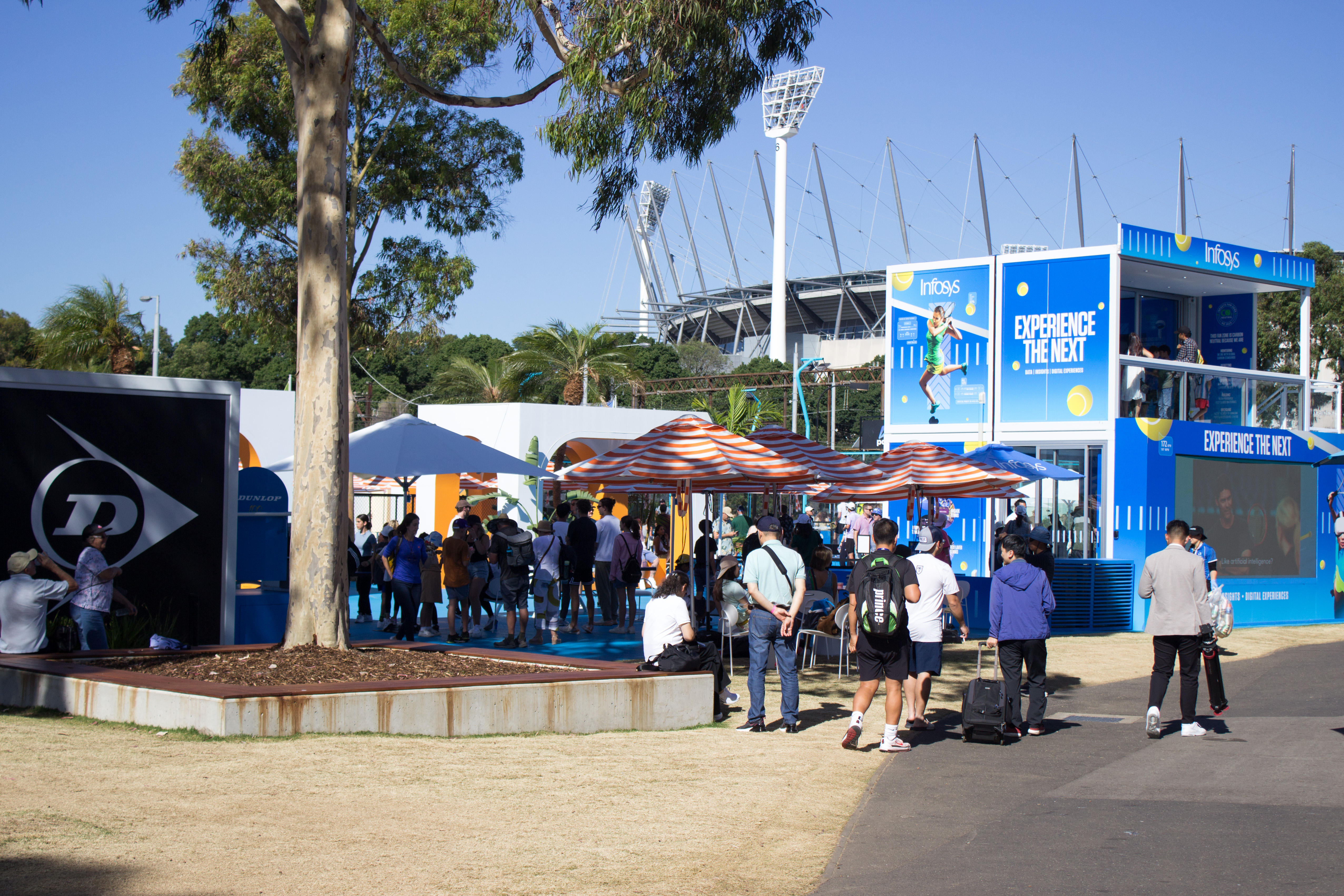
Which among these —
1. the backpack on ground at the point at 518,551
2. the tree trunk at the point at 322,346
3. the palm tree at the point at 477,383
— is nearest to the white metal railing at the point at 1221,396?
the backpack on ground at the point at 518,551

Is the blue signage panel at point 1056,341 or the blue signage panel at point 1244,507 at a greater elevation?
the blue signage panel at point 1056,341

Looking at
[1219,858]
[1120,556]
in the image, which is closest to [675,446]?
[1219,858]

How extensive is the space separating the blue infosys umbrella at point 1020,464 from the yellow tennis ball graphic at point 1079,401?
1.21 m

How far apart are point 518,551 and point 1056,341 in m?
11.1

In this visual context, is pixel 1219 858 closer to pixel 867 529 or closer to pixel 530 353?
pixel 867 529

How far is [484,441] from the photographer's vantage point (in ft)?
86.0

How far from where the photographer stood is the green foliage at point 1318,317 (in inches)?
1688

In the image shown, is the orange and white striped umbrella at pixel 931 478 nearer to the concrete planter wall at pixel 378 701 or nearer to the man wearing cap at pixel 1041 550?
the man wearing cap at pixel 1041 550

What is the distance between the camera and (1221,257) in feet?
72.2

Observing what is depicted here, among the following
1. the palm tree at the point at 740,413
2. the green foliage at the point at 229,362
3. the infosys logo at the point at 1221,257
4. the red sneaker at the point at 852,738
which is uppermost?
the green foliage at the point at 229,362

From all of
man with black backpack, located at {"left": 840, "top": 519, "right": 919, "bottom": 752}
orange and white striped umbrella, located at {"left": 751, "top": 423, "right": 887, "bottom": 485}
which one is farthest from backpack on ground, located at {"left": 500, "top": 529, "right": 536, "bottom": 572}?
man with black backpack, located at {"left": 840, "top": 519, "right": 919, "bottom": 752}

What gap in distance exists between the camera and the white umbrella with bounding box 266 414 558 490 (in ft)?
51.5

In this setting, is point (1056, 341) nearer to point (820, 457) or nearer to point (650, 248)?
point (820, 457)

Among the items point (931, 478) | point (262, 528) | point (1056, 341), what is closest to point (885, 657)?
point (931, 478)
